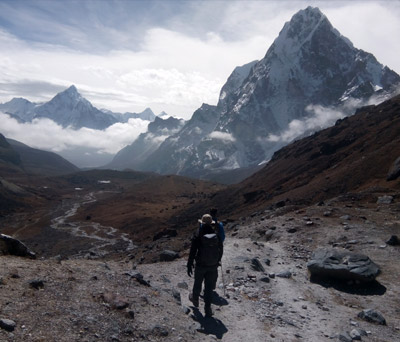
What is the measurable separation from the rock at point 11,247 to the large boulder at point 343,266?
504 inches

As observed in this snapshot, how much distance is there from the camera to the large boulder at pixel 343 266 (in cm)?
1645

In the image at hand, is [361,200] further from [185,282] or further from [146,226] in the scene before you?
[146,226]

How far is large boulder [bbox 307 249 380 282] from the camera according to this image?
16.5 m

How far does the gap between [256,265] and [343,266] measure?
161 inches

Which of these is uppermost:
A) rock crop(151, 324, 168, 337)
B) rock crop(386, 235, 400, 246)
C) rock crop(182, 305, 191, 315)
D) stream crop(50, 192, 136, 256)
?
rock crop(386, 235, 400, 246)

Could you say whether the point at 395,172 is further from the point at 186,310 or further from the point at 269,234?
the point at 186,310

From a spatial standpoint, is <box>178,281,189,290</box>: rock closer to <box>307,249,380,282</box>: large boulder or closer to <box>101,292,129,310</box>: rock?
<box>101,292,129,310</box>: rock

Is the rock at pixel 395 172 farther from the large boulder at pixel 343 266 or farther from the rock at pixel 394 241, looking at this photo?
the large boulder at pixel 343 266

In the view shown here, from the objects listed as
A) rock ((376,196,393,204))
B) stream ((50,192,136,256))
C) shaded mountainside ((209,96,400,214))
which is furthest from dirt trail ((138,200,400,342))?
stream ((50,192,136,256))

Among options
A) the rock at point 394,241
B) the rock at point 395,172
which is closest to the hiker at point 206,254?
the rock at point 394,241

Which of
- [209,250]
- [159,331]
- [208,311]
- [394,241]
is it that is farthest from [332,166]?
[159,331]

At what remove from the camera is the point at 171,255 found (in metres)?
23.1

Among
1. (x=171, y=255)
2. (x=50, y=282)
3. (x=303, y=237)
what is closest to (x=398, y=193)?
(x=303, y=237)

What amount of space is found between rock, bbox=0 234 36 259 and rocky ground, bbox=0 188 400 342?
1.47 meters
